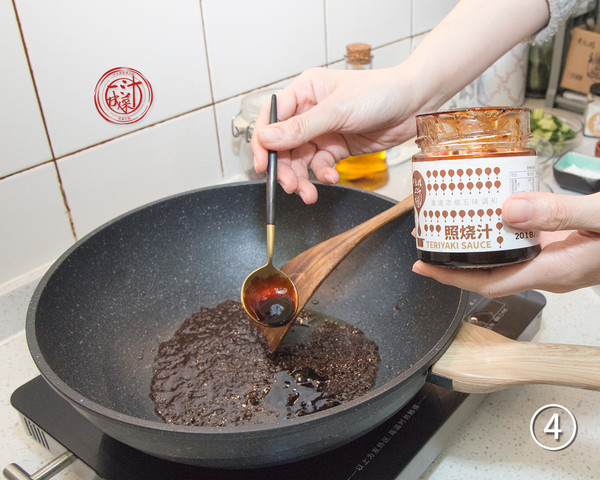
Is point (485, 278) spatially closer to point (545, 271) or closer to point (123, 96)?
point (545, 271)

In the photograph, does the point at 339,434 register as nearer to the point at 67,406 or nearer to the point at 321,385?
the point at 321,385

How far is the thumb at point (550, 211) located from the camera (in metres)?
0.40

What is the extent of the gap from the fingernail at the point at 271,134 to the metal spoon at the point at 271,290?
0.15 ft

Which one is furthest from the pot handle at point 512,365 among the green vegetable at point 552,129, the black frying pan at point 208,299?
the green vegetable at point 552,129

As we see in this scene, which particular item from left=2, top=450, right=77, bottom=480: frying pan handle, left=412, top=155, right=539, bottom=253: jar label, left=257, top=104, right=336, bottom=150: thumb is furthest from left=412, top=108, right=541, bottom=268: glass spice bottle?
left=2, top=450, right=77, bottom=480: frying pan handle

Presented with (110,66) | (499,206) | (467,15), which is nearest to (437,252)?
(499,206)

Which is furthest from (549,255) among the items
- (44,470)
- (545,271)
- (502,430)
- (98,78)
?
(98,78)

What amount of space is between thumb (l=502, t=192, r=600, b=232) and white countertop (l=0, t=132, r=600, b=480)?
27 centimetres

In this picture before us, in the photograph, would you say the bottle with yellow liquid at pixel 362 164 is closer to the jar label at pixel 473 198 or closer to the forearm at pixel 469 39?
the forearm at pixel 469 39

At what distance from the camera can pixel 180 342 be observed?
73 cm

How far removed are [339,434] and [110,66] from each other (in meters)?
0.55

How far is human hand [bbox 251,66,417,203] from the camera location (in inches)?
25.2

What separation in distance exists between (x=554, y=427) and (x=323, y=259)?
0.31m

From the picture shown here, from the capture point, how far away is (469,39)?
0.68 metres
